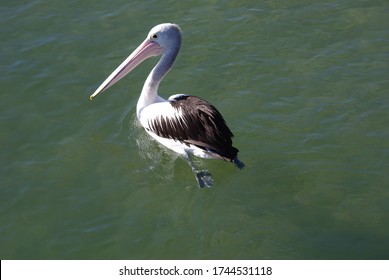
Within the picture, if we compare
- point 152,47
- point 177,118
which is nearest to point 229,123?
point 177,118

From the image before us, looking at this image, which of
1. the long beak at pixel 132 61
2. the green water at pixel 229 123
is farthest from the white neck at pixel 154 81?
the green water at pixel 229 123

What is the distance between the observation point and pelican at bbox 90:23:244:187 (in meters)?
5.62

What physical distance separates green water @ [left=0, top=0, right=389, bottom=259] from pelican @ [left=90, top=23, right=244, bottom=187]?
24 centimetres

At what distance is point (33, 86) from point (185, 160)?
8.08 ft

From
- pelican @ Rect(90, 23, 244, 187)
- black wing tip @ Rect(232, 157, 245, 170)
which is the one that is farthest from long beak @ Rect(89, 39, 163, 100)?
black wing tip @ Rect(232, 157, 245, 170)

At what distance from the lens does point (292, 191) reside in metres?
5.47

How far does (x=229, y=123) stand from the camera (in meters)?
6.43

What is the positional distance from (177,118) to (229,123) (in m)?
0.79

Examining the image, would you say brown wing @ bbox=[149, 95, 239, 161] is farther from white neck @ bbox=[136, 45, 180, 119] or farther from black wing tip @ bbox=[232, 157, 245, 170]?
white neck @ bbox=[136, 45, 180, 119]

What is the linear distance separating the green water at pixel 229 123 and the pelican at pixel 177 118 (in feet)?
0.77

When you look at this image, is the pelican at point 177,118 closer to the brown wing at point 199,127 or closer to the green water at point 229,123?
the brown wing at point 199,127

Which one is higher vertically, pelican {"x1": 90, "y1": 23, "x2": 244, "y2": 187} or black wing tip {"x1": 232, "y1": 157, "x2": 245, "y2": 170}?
pelican {"x1": 90, "y1": 23, "x2": 244, "y2": 187}

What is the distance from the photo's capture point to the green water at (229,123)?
16.7ft

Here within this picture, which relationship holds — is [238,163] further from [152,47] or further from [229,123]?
[152,47]
